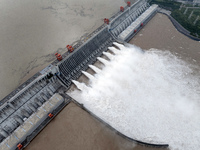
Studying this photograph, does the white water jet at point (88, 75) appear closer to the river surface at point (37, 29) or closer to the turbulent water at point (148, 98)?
the turbulent water at point (148, 98)

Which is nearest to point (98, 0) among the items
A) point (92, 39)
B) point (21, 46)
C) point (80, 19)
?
point (80, 19)

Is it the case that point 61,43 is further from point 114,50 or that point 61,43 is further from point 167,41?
point 167,41

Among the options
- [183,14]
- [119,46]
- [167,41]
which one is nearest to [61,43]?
[119,46]

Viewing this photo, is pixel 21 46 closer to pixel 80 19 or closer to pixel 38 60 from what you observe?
pixel 38 60

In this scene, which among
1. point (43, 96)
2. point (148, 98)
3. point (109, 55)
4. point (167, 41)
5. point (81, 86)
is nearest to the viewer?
point (43, 96)

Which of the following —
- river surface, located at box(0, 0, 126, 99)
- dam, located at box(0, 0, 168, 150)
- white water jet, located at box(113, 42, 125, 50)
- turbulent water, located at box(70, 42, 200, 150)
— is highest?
river surface, located at box(0, 0, 126, 99)

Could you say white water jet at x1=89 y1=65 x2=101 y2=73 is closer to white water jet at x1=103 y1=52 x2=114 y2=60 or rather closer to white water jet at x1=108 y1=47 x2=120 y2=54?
white water jet at x1=103 y1=52 x2=114 y2=60

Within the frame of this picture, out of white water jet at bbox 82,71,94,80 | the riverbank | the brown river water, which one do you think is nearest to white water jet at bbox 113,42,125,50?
the riverbank
